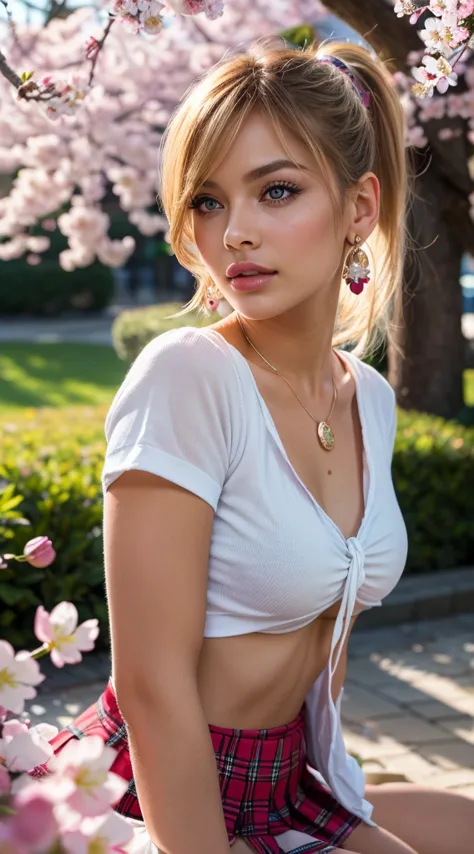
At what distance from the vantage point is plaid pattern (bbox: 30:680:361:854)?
6.21 feet

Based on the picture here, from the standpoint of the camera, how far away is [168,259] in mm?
32406

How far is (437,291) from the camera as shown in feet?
21.8

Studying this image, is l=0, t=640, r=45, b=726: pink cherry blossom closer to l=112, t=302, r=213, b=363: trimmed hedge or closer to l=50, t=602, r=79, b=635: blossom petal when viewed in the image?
l=50, t=602, r=79, b=635: blossom petal

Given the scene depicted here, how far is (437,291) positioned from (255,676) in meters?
5.05

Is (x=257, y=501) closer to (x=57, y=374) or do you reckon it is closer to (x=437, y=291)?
(x=437, y=291)

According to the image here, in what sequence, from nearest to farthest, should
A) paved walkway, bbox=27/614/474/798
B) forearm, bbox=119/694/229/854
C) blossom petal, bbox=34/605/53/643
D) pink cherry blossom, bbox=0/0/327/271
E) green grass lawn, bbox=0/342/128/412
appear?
blossom petal, bbox=34/605/53/643, forearm, bbox=119/694/229/854, paved walkway, bbox=27/614/474/798, pink cherry blossom, bbox=0/0/327/271, green grass lawn, bbox=0/342/128/412

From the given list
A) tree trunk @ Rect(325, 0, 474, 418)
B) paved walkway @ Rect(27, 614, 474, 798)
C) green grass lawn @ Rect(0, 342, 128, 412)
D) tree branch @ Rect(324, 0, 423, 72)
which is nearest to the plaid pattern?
paved walkway @ Rect(27, 614, 474, 798)

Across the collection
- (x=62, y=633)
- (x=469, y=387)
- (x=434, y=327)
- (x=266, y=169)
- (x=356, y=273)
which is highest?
(x=266, y=169)

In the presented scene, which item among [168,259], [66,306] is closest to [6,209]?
[66,306]

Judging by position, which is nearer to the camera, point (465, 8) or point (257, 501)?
point (257, 501)

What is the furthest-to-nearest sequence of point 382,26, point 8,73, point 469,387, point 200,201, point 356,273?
point 469,387
point 382,26
point 8,73
point 356,273
point 200,201

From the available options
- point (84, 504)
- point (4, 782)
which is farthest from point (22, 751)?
point (84, 504)

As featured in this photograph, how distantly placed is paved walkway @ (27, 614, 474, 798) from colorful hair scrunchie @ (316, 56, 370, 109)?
A: 217 cm

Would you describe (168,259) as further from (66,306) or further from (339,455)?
(339,455)
